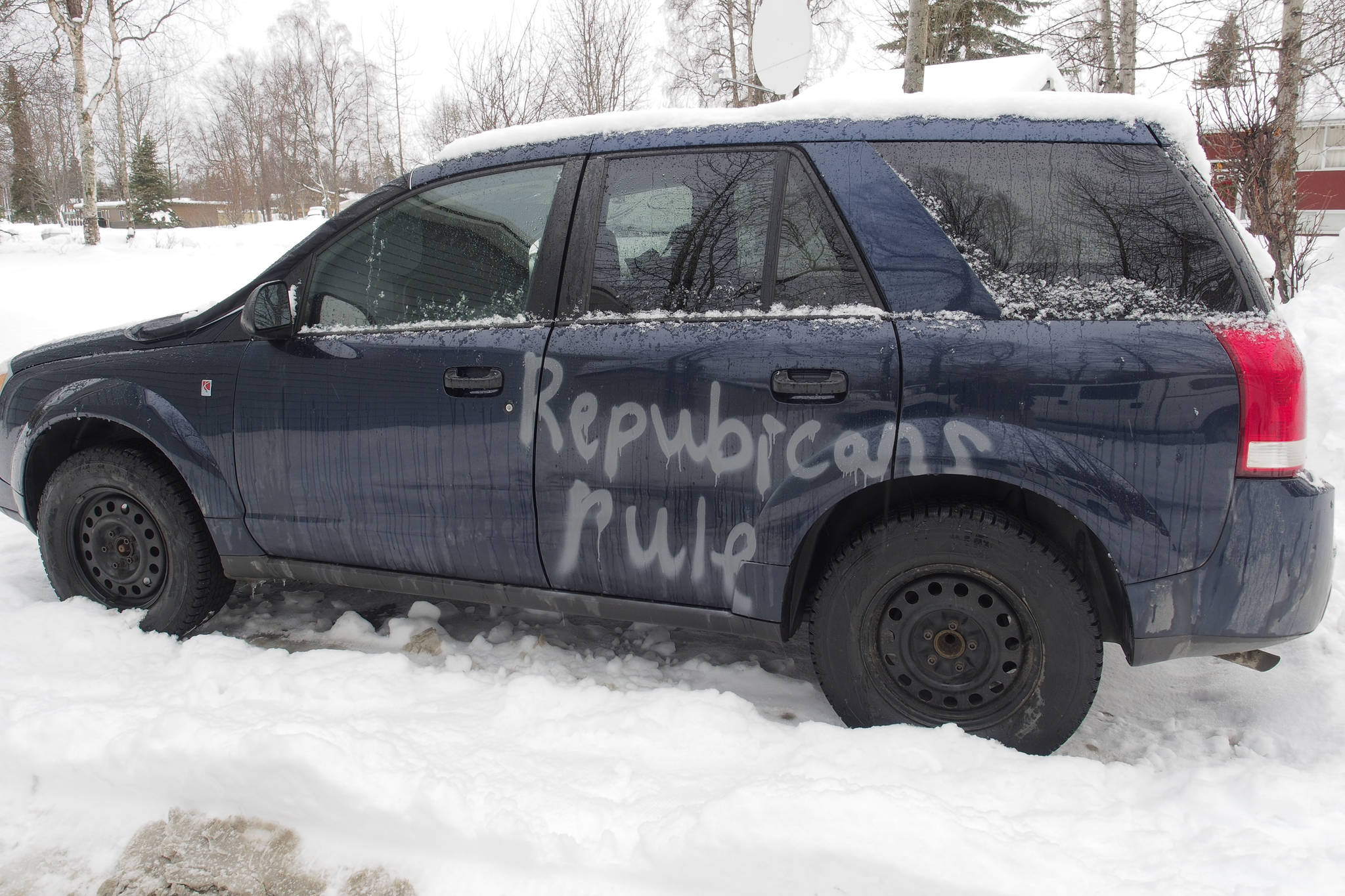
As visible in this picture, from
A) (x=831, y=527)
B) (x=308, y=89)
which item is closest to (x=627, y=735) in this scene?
(x=831, y=527)

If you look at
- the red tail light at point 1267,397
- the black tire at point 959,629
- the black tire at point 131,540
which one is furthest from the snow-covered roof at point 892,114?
the black tire at point 131,540

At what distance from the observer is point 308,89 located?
37531mm

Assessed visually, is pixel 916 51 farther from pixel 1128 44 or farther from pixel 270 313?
pixel 270 313

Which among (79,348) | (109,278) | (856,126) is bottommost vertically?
(79,348)

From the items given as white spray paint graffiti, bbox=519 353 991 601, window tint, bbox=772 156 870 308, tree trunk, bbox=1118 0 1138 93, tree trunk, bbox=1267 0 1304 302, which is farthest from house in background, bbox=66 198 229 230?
window tint, bbox=772 156 870 308

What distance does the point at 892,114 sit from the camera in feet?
7.87

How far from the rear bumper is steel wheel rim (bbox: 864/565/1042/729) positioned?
1.01ft

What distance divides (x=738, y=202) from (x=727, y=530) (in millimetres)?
986

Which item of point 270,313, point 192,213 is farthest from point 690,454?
point 192,213

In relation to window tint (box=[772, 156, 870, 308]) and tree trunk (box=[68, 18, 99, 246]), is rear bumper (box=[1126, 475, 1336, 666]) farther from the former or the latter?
tree trunk (box=[68, 18, 99, 246])

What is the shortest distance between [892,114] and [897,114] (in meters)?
0.01

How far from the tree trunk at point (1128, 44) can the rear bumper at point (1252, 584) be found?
1195 cm

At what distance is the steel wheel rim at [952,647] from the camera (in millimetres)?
2246

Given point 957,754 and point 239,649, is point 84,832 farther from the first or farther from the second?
point 957,754
